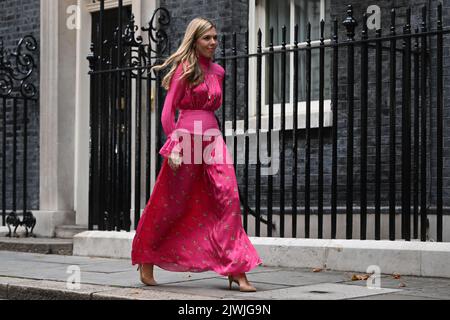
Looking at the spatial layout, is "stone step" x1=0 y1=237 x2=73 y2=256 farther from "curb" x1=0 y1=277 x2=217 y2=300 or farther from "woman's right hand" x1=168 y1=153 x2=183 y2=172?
"woman's right hand" x1=168 y1=153 x2=183 y2=172

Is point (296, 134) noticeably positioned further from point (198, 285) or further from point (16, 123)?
point (16, 123)

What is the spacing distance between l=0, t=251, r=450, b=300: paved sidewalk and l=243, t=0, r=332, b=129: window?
2424 mm

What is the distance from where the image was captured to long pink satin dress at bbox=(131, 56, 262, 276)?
22.2 ft

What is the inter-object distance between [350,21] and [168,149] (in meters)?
2.24

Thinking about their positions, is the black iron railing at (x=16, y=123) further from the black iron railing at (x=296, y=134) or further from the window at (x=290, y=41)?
the window at (x=290, y=41)

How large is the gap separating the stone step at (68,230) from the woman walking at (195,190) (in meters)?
4.76

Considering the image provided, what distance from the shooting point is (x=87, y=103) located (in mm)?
12562

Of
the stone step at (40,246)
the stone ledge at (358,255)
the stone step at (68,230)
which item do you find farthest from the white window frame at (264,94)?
the stone step at (68,230)

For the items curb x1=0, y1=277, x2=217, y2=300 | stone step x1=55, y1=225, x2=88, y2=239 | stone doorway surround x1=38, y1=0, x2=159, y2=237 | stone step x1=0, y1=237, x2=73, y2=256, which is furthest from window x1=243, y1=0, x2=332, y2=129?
curb x1=0, y1=277, x2=217, y2=300

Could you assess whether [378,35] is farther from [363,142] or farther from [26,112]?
[26,112]

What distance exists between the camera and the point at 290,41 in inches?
416

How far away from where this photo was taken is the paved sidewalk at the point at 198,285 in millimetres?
6512
